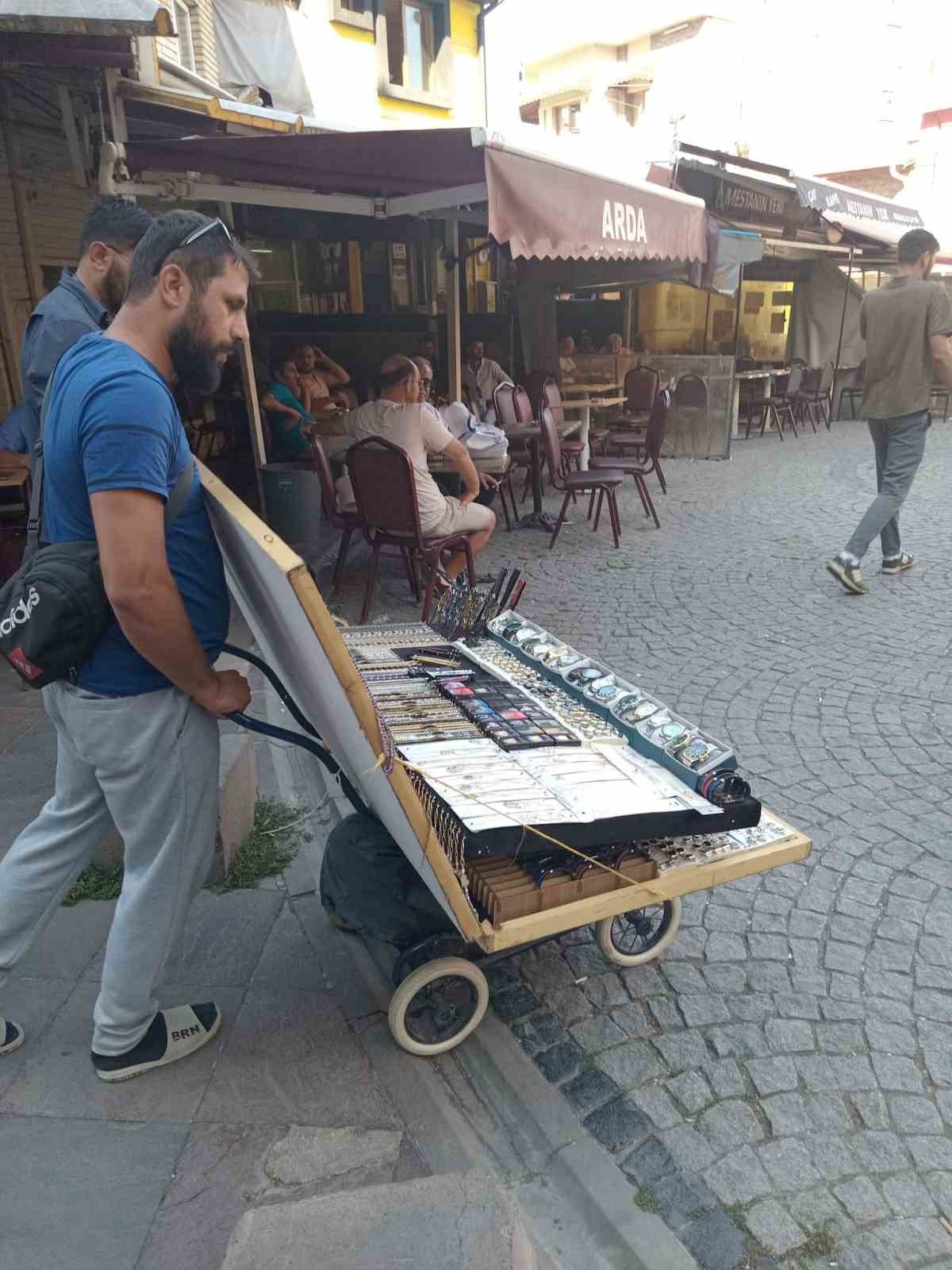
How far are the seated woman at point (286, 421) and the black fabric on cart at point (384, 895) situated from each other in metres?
5.81

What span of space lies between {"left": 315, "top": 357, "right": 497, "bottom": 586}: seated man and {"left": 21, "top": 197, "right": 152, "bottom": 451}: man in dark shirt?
225 cm

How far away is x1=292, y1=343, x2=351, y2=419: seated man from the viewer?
8633 mm

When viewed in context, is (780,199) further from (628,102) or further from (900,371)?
(628,102)

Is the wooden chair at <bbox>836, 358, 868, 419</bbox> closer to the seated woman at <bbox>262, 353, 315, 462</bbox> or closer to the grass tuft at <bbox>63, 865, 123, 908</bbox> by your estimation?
the seated woman at <bbox>262, 353, 315, 462</bbox>

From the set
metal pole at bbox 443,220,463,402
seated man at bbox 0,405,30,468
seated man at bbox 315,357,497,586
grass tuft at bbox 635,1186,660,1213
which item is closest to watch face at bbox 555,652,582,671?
grass tuft at bbox 635,1186,660,1213

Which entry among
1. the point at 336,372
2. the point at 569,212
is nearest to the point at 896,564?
the point at 569,212

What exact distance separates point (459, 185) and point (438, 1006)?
5598mm

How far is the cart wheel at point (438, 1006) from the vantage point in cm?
211

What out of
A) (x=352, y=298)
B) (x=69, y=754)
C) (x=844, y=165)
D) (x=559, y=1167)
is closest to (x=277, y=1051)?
(x=559, y=1167)

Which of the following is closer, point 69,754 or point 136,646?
point 136,646

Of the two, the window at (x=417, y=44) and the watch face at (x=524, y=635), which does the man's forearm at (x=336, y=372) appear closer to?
the watch face at (x=524, y=635)

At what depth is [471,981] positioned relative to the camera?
219 centimetres

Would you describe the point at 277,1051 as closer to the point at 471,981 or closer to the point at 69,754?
the point at 471,981

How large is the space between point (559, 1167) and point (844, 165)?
26.6 m
